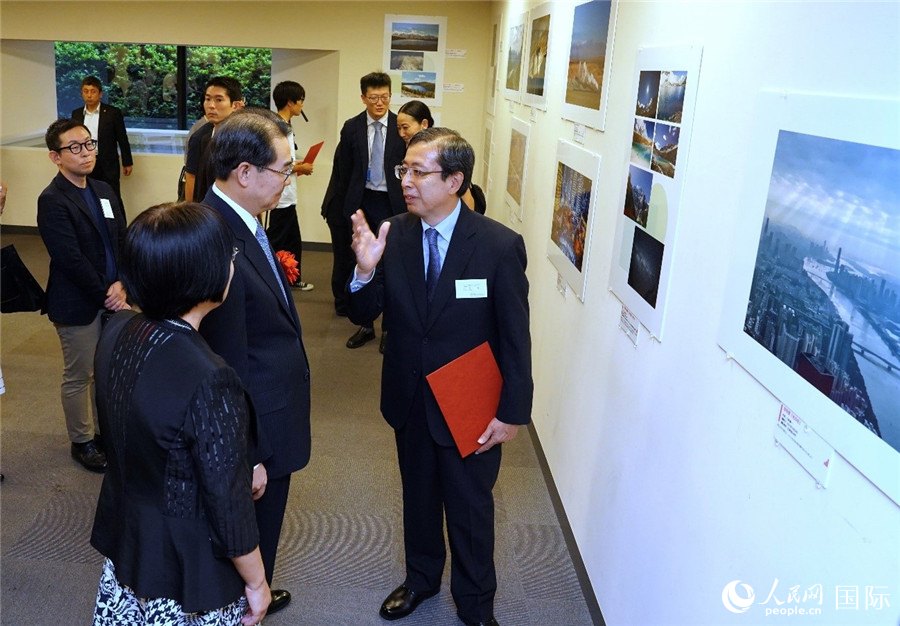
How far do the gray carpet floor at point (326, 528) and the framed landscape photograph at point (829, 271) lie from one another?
1787 mm

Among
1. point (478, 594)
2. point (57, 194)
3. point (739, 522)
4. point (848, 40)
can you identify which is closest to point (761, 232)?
point (848, 40)

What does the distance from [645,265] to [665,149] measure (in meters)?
0.38

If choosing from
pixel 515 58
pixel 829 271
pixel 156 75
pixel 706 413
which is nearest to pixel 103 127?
pixel 156 75

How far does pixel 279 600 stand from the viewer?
118 inches

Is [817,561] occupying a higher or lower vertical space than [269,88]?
lower

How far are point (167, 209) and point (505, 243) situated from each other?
47.4 inches

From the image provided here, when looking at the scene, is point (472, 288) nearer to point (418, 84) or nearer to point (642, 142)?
point (642, 142)

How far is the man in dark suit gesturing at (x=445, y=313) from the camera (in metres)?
2.54

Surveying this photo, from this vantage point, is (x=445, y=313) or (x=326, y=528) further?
(x=326, y=528)

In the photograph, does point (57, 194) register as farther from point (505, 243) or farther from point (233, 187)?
point (505, 243)

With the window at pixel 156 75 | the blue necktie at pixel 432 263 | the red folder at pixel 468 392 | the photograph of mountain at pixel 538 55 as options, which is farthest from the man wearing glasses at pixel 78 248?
the window at pixel 156 75

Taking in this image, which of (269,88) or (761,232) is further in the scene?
(269,88)

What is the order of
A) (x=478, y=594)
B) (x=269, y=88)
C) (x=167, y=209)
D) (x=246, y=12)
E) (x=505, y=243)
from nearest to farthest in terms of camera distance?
(x=167, y=209) → (x=505, y=243) → (x=478, y=594) → (x=246, y=12) → (x=269, y=88)

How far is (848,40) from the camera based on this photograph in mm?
1499
